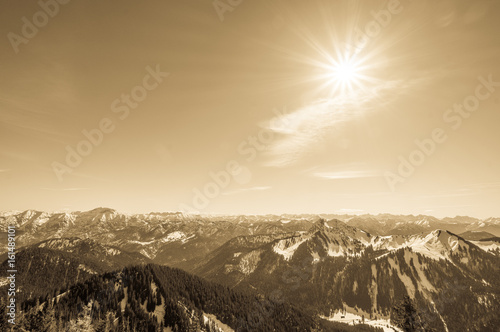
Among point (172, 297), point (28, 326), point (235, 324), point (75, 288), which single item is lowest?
point (235, 324)

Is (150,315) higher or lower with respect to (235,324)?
higher

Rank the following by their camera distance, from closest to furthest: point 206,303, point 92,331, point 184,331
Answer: point 92,331 → point 184,331 → point 206,303

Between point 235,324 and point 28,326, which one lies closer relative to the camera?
point 28,326

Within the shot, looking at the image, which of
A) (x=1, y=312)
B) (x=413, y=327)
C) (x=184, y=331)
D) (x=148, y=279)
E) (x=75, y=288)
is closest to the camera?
(x=413, y=327)

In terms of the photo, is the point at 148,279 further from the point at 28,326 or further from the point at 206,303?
the point at 28,326

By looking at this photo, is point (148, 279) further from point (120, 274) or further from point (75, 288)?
point (75, 288)

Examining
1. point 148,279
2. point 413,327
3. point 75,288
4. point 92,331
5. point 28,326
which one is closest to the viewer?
point 413,327

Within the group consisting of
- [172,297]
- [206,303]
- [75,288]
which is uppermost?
[75,288]

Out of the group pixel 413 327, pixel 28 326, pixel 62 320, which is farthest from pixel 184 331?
pixel 413 327

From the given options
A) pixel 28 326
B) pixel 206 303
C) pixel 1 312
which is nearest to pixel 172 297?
pixel 206 303
